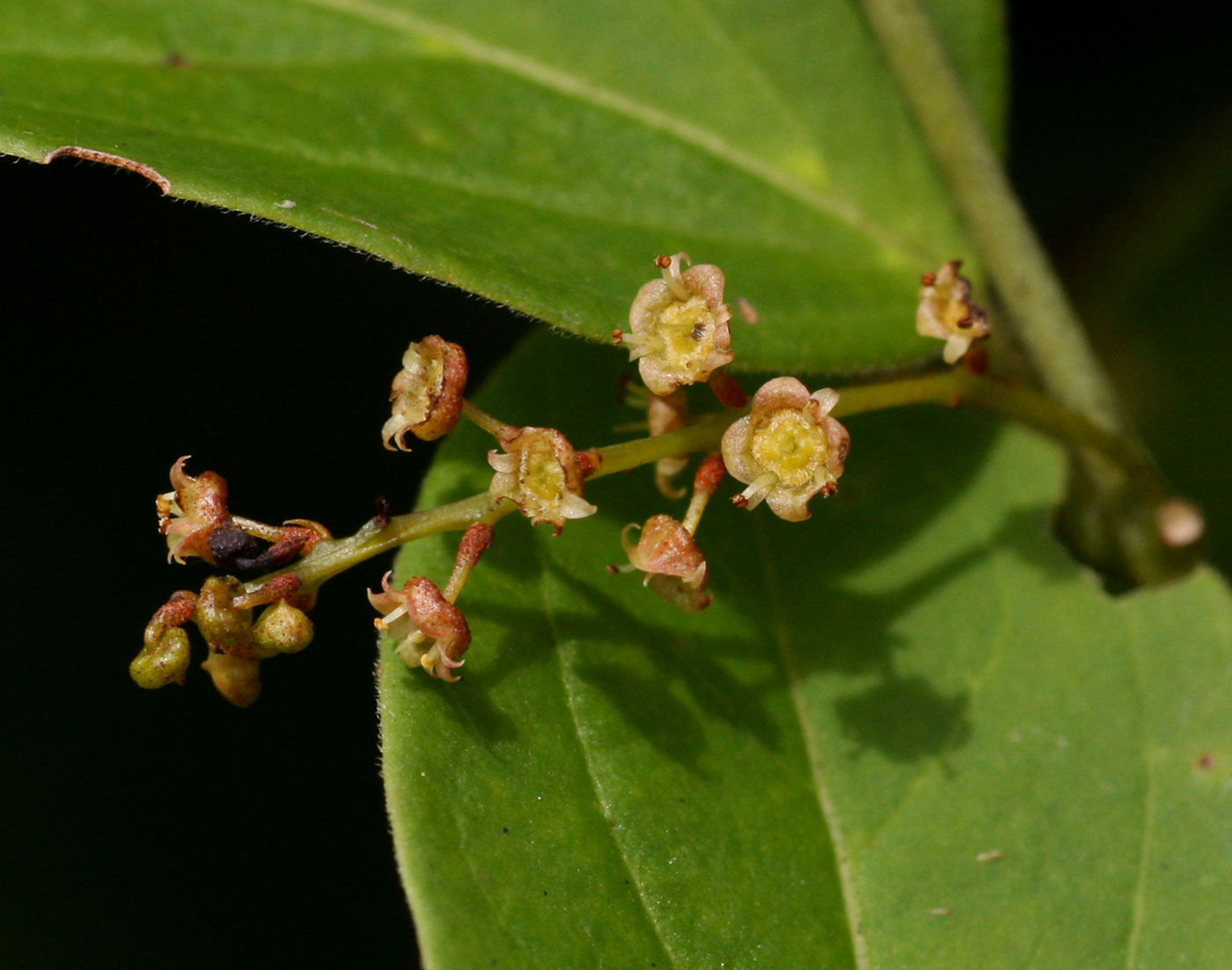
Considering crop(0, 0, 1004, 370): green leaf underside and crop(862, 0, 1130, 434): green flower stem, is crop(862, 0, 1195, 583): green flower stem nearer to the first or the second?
crop(862, 0, 1130, 434): green flower stem

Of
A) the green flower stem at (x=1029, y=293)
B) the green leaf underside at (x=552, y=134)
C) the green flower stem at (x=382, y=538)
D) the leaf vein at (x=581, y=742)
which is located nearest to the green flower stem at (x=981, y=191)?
the green flower stem at (x=1029, y=293)

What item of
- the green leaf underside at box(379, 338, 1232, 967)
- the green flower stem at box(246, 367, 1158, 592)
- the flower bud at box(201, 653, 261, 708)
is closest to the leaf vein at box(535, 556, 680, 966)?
the green leaf underside at box(379, 338, 1232, 967)

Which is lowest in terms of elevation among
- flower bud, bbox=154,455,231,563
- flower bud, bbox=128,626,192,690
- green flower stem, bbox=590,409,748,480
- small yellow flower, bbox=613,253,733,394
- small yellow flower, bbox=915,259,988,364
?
flower bud, bbox=128,626,192,690

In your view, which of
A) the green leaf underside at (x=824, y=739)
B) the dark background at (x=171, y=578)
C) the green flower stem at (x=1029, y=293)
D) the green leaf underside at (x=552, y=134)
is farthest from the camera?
the dark background at (x=171, y=578)

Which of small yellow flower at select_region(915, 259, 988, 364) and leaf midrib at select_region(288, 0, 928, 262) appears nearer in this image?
small yellow flower at select_region(915, 259, 988, 364)

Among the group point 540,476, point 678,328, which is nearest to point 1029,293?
point 678,328

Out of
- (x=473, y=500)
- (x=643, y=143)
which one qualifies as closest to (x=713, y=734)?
(x=473, y=500)

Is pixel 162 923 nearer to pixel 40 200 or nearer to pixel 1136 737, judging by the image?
pixel 40 200

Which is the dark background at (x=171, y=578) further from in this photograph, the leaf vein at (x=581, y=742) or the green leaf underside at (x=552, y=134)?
the leaf vein at (x=581, y=742)
